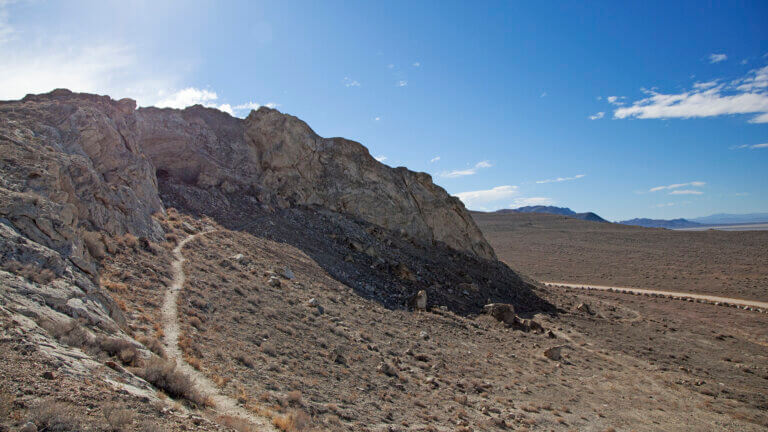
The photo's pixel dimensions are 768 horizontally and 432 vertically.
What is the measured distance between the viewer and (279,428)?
20.8 ft

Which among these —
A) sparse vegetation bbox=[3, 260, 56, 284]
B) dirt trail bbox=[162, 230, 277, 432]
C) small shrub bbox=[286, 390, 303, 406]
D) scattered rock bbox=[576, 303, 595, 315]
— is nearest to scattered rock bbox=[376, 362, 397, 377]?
small shrub bbox=[286, 390, 303, 406]

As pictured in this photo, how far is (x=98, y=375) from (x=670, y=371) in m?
20.2

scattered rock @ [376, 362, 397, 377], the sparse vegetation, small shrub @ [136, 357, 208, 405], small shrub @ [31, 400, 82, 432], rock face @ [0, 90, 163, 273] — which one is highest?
rock face @ [0, 90, 163, 273]

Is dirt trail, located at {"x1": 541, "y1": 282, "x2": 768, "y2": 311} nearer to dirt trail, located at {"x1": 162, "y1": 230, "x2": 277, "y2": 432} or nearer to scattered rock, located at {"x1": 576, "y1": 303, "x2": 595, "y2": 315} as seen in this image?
scattered rock, located at {"x1": 576, "y1": 303, "x2": 595, "y2": 315}

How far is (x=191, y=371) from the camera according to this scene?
736cm

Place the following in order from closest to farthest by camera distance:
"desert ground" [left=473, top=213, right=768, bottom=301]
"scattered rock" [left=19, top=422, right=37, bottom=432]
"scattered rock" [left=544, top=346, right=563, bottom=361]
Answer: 1. "scattered rock" [left=19, top=422, right=37, bottom=432]
2. "scattered rock" [left=544, top=346, right=563, bottom=361]
3. "desert ground" [left=473, top=213, right=768, bottom=301]

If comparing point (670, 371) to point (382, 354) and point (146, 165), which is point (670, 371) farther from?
point (146, 165)

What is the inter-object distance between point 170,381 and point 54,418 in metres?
2.13

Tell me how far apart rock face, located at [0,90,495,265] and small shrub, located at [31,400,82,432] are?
5.92m

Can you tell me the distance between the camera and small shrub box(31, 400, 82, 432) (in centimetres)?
401

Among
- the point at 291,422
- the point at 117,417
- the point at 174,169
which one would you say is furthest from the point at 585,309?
the point at 174,169

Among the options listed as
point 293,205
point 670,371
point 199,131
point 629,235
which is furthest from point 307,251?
point 629,235

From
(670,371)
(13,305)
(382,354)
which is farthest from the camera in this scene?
(670,371)

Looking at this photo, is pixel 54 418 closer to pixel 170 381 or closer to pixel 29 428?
pixel 29 428
